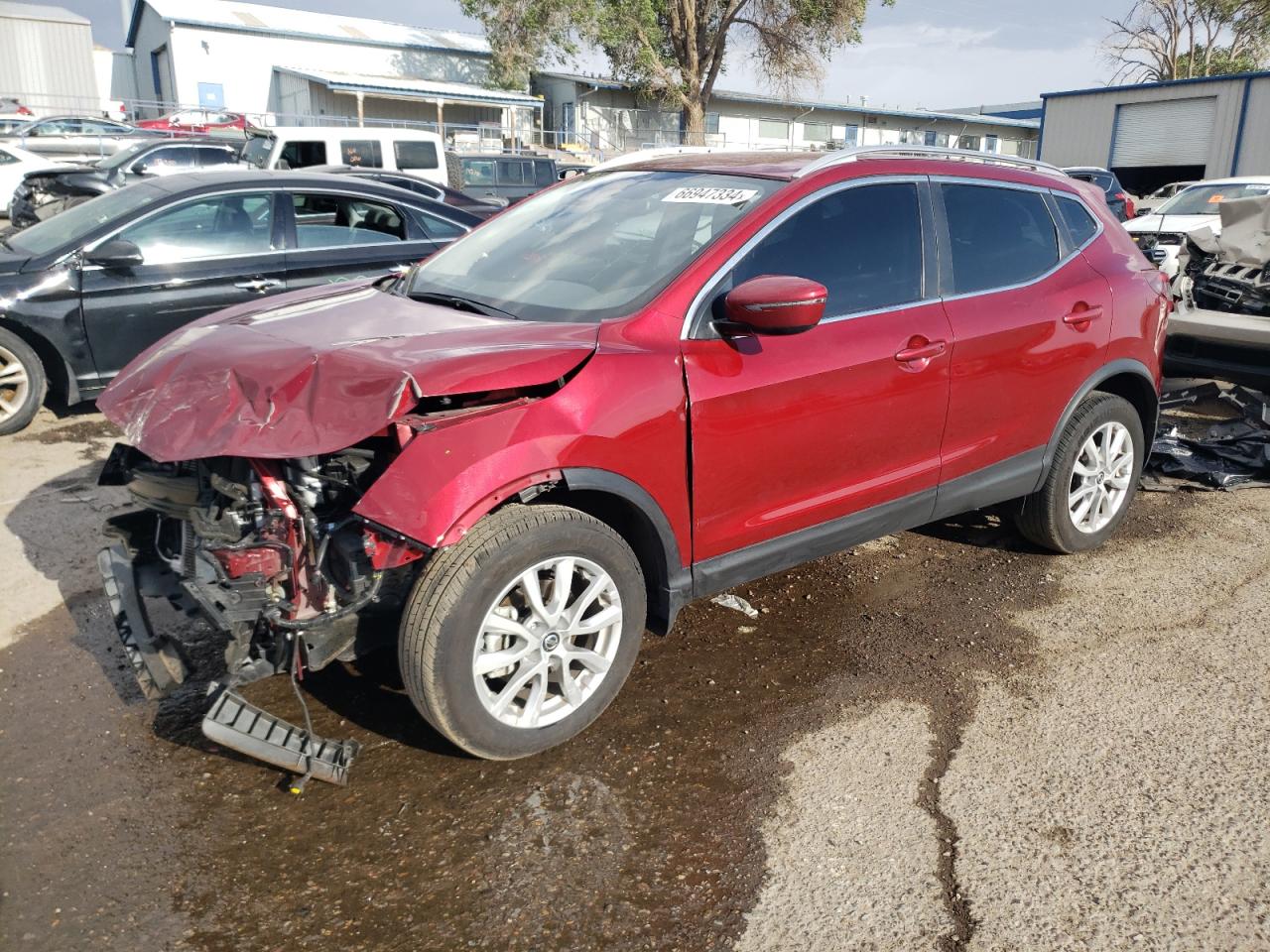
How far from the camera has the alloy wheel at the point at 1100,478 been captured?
15.1 ft

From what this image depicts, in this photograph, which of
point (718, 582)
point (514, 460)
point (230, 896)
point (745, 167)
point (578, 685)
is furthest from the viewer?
point (745, 167)

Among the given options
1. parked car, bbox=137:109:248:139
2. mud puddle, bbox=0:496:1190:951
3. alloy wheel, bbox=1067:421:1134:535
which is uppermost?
parked car, bbox=137:109:248:139

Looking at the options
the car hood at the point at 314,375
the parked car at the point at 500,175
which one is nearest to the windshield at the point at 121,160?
the parked car at the point at 500,175

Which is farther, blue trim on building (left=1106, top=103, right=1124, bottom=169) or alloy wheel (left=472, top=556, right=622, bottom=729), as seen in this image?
blue trim on building (left=1106, top=103, right=1124, bottom=169)

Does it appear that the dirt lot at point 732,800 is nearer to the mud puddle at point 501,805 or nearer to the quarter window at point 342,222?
the mud puddle at point 501,805

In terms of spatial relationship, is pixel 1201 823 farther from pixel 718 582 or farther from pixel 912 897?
pixel 718 582

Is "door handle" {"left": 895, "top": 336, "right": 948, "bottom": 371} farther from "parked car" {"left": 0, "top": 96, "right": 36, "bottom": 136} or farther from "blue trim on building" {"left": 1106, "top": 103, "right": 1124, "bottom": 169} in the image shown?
"blue trim on building" {"left": 1106, "top": 103, "right": 1124, "bottom": 169}

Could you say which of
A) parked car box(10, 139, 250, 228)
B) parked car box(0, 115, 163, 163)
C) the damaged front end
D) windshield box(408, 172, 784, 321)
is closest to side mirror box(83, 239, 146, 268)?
parked car box(10, 139, 250, 228)

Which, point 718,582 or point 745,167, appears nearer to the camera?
point 718,582

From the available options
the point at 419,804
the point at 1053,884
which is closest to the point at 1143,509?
the point at 1053,884

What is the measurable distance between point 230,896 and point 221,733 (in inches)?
16.4

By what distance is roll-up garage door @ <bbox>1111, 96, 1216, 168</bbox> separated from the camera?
3025 centimetres

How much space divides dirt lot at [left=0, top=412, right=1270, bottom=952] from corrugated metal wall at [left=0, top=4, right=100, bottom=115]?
41.1 m

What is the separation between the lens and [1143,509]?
5527 millimetres
